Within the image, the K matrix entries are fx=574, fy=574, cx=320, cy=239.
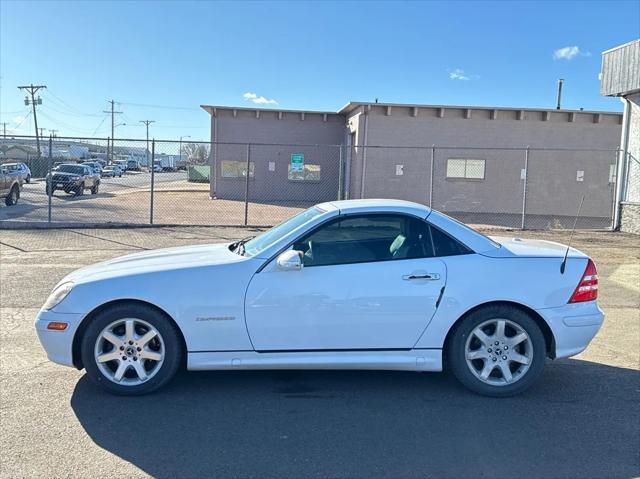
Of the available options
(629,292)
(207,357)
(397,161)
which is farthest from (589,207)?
(207,357)

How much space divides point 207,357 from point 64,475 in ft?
4.17

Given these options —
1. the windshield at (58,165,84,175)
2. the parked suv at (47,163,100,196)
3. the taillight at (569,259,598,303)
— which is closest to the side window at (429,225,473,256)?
the taillight at (569,259,598,303)

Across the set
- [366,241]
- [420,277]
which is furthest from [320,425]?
[366,241]

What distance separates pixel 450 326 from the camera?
4.32 m

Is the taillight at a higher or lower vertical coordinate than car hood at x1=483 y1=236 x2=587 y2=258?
lower

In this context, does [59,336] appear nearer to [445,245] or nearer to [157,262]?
[157,262]

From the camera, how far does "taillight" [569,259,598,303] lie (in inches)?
173

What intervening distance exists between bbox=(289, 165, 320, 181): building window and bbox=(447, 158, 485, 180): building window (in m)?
6.85

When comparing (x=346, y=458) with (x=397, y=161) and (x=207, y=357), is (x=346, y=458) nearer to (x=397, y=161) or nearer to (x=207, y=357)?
(x=207, y=357)

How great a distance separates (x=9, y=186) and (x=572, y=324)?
20969 mm

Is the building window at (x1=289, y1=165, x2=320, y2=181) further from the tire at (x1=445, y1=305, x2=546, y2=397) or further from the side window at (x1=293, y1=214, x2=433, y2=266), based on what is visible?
the tire at (x1=445, y1=305, x2=546, y2=397)

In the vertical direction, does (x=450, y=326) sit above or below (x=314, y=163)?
below

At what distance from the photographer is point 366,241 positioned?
4.52 metres

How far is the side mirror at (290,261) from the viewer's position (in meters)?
4.15
